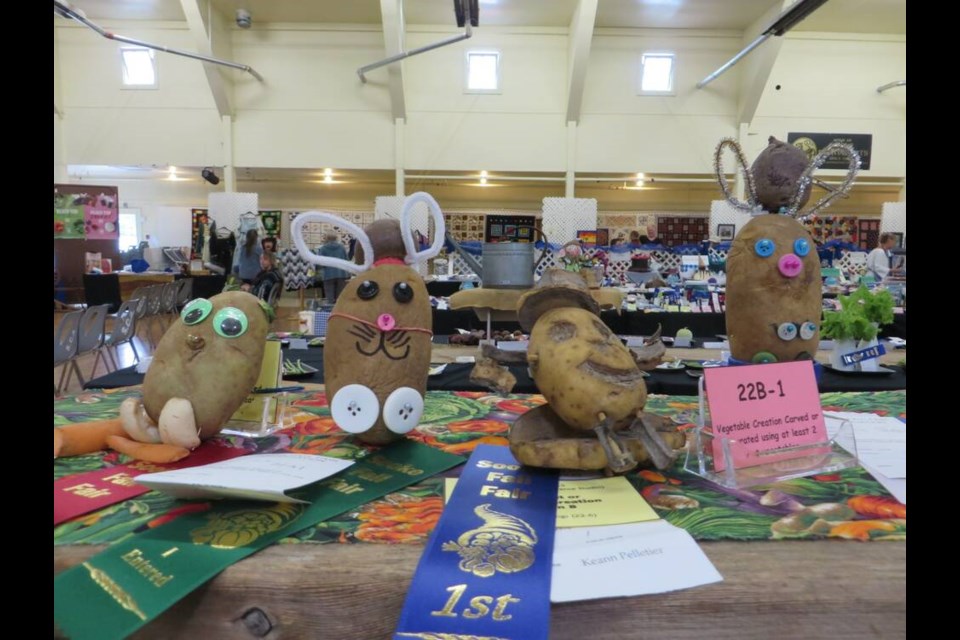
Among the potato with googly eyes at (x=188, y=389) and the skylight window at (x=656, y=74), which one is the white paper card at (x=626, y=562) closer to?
the potato with googly eyes at (x=188, y=389)

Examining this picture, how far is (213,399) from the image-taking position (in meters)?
0.92

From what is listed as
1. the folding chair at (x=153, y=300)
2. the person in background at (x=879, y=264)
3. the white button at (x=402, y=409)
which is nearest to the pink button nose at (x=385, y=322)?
the white button at (x=402, y=409)

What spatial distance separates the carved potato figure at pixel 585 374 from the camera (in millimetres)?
809

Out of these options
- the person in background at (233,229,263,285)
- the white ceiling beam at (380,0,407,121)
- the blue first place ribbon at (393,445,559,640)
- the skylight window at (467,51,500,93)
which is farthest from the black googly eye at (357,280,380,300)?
the skylight window at (467,51,500,93)

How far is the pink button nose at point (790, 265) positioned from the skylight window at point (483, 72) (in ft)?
26.9

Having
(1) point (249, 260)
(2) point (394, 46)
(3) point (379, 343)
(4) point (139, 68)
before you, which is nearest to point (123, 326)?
(1) point (249, 260)

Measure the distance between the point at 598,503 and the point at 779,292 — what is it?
0.89 m

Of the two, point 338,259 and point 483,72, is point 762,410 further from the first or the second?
point 483,72

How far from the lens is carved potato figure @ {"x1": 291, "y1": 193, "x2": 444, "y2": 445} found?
93 centimetres

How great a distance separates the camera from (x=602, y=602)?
0.56m

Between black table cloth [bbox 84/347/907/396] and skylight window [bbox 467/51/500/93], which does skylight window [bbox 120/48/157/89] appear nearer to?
skylight window [bbox 467/51/500/93]

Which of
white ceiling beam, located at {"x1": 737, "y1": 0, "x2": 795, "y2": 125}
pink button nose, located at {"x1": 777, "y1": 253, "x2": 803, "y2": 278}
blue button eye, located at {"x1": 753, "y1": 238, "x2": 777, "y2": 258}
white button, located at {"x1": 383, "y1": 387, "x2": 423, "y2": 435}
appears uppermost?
white ceiling beam, located at {"x1": 737, "y1": 0, "x2": 795, "y2": 125}

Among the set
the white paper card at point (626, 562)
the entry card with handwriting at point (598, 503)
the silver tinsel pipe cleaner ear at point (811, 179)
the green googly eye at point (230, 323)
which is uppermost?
the silver tinsel pipe cleaner ear at point (811, 179)
